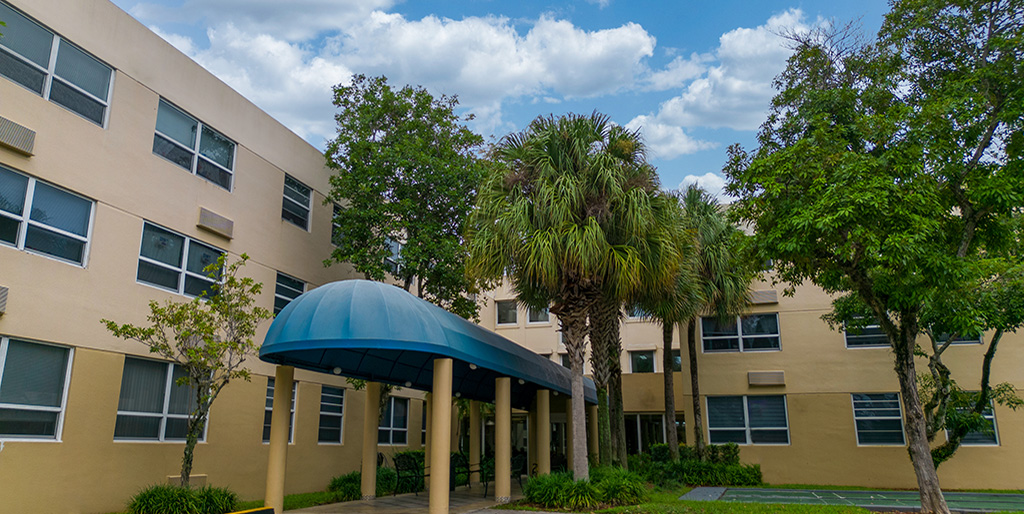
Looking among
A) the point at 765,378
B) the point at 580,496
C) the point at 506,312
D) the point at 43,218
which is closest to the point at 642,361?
the point at 506,312

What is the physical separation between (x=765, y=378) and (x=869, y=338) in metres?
3.43

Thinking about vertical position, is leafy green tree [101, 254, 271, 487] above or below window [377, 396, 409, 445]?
above

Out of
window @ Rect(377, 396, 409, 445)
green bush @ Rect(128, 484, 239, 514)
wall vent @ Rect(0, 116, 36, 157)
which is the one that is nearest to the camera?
wall vent @ Rect(0, 116, 36, 157)

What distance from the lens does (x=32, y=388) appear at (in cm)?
1089

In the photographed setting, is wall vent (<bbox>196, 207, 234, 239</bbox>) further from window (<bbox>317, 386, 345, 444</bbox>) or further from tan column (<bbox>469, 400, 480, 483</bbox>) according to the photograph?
tan column (<bbox>469, 400, 480, 483</bbox>)

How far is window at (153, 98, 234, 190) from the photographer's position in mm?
14070

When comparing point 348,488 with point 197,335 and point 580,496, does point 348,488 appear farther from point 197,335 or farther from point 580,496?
point 580,496

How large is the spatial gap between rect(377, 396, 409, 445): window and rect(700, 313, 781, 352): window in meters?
10.8

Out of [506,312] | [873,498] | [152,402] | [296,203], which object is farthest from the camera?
[506,312]

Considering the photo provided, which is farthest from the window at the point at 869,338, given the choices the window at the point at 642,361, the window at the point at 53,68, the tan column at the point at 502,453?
the window at the point at 53,68

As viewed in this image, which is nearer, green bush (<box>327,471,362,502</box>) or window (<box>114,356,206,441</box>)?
window (<box>114,356,206,441</box>)

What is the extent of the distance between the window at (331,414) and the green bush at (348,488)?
3190mm

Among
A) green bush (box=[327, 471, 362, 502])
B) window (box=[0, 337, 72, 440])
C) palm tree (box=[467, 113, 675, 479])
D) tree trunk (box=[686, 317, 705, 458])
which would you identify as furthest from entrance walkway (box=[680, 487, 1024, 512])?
window (box=[0, 337, 72, 440])

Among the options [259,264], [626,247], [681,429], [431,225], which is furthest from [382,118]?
[681,429]
